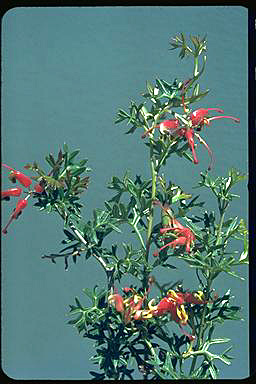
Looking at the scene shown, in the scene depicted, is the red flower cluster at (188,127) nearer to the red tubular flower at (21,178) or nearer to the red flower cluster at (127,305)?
the red tubular flower at (21,178)

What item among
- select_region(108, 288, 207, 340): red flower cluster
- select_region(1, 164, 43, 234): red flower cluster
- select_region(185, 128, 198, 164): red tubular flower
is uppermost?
select_region(185, 128, 198, 164): red tubular flower

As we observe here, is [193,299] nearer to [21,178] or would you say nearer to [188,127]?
[188,127]

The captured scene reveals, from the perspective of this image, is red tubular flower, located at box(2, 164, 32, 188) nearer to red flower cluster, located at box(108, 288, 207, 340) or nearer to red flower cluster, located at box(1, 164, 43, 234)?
red flower cluster, located at box(1, 164, 43, 234)

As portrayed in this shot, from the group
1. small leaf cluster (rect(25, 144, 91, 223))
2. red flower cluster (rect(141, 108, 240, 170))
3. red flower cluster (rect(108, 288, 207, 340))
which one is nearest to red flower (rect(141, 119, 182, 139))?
red flower cluster (rect(141, 108, 240, 170))

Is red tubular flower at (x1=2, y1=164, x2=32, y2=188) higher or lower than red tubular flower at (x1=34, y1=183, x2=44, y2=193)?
below

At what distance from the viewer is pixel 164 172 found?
3.72 metres

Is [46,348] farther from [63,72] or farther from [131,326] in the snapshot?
[63,72]

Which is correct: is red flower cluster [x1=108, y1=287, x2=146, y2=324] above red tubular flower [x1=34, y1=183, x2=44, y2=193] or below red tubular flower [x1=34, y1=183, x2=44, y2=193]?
below

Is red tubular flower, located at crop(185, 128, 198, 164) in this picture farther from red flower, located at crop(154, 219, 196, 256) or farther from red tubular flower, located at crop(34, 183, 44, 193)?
red tubular flower, located at crop(34, 183, 44, 193)

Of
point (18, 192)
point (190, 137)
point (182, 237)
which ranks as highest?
point (190, 137)

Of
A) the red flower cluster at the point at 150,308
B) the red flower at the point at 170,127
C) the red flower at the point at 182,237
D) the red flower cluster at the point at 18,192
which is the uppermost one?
the red flower at the point at 170,127

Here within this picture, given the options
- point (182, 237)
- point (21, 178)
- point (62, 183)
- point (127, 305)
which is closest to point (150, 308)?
point (127, 305)

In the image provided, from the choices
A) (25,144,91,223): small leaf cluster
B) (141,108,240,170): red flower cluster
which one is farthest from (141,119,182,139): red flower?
(25,144,91,223): small leaf cluster

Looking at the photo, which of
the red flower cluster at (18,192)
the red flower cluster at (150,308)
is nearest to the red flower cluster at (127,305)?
the red flower cluster at (150,308)
